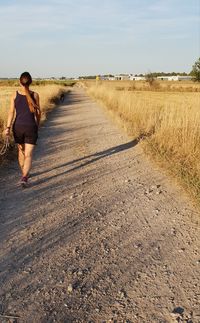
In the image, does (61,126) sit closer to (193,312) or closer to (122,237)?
(122,237)

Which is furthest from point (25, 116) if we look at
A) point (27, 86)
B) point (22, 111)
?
point (27, 86)

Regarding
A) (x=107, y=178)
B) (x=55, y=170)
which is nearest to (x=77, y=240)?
(x=107, y=178)

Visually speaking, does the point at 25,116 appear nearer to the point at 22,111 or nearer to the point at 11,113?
the point at 22,111

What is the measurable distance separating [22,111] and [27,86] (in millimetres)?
423

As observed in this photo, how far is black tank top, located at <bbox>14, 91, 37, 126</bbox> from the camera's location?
6.33 meters

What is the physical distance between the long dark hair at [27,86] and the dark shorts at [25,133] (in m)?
0.30

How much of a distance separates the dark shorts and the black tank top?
0.22 ft

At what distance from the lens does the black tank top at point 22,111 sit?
6.33 metres

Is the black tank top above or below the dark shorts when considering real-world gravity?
above

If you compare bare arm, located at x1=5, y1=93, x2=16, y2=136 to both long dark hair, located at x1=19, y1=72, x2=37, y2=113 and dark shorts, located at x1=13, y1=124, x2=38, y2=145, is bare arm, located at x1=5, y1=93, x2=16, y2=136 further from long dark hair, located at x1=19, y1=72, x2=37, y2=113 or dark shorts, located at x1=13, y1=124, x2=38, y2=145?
long dark hair, located at x1=19, y1=72, x2=37, y2=113

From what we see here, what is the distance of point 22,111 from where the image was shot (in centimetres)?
636

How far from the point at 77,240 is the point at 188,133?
16.9 ft

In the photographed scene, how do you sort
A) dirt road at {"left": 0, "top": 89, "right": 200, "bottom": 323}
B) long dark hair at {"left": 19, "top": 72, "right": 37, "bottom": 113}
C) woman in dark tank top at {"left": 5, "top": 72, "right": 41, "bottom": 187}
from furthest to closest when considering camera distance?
woman in dark tank top at {"left": 5, "top": 72, "right": 41, "bottom": 187}
long dark hair at {"left": 19, "top": 72, "right": 37, "bottom": 113}
dirt road at {"left": 0, "top": 89, "right": 200, "bottom": 323}

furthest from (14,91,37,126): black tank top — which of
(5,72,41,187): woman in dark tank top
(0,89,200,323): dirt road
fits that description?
(0,89,200,323): dirt road
